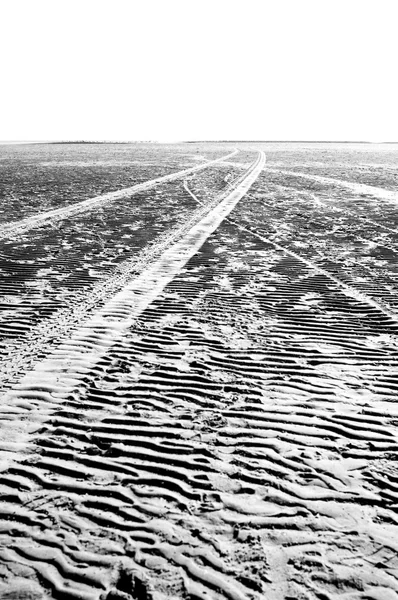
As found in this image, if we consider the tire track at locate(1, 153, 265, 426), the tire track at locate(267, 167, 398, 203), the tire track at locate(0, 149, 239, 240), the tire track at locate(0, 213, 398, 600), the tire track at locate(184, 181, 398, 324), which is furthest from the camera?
the tire track at locate(267, 167, 398, 203)

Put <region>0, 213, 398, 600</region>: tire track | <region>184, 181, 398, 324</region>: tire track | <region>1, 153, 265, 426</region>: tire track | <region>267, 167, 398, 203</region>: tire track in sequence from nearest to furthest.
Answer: <region>0, 213, 398, 600</region>: tire track → <region>1, 153, 265, 426</region>: tire track → <region>184, 181, 398, 324</region>: tire track → <region>267, 167, 398, 203</region>: tire track

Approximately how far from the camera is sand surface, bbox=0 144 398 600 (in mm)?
2822

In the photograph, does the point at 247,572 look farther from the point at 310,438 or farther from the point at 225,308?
the point at 225,308

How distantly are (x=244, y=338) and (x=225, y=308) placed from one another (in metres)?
1.15

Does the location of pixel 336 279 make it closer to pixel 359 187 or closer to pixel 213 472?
pixel 213 472

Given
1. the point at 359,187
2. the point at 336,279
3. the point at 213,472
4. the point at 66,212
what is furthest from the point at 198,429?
the point at 359,187

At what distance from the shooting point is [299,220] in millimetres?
14695

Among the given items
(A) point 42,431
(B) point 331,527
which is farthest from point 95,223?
(B) point 331,527

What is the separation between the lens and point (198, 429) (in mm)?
4109

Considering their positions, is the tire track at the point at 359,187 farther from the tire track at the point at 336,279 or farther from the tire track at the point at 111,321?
the tire track at the point at 111,321

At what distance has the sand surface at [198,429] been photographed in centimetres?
282

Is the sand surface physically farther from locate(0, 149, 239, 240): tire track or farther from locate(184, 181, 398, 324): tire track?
locate(0, 149, 239, 240): tire track

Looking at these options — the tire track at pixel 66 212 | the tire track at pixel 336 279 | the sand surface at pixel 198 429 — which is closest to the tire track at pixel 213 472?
the sand surface at pixel 198 429

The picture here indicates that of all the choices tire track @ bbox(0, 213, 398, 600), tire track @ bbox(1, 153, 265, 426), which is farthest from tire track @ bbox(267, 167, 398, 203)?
tire track @ bbox(0, 213, 398, 600)
